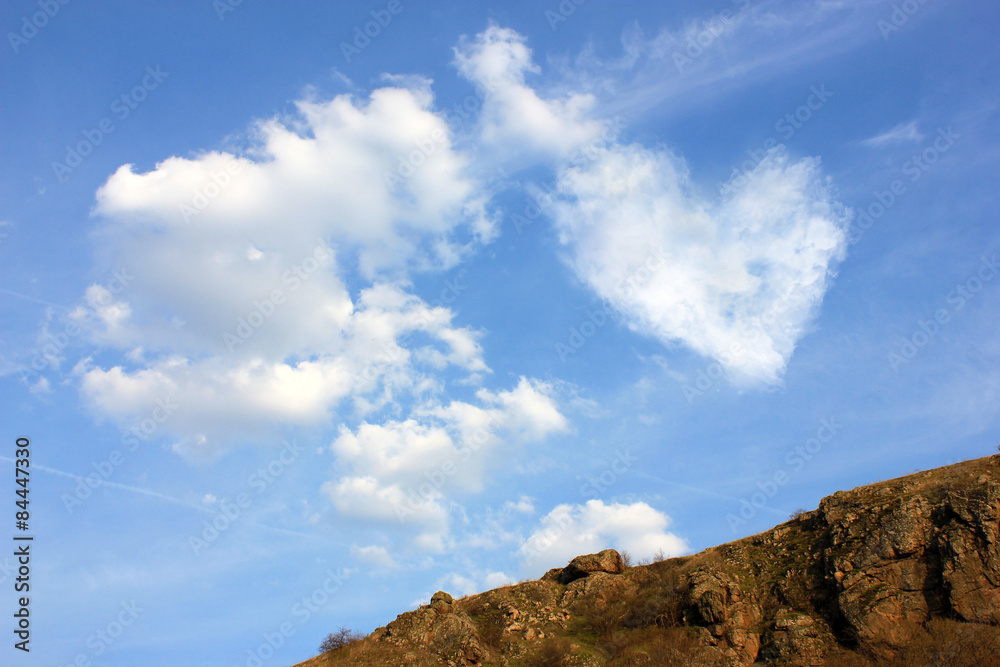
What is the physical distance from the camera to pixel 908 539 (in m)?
31.0

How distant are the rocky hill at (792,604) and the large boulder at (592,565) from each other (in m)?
1.38

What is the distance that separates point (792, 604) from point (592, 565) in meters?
13.1

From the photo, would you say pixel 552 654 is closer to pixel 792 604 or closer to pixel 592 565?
pixel 592 565

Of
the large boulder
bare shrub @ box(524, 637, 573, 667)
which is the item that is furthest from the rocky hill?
the large boulder

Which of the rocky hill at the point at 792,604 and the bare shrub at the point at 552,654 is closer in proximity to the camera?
the rocky hill at the point at 792,604

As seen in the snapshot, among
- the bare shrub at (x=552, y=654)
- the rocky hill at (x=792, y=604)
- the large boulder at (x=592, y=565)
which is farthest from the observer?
the large boulder at (x=592, y=565)

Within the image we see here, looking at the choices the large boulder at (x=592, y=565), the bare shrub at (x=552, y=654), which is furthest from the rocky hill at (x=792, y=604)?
the large boulder at (x=592, y=565)

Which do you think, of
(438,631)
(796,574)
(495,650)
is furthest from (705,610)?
(438,631)

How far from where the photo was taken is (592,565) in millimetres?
41656

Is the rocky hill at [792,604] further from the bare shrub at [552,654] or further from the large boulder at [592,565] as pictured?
the large boulder at [592,565]

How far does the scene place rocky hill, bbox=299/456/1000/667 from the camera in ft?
93.9

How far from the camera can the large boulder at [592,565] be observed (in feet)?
136

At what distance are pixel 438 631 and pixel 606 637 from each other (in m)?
9.62

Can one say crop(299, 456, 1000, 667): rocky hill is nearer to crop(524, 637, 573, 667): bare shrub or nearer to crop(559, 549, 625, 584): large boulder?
crop(524, 637, 573, 667): bare shrub
